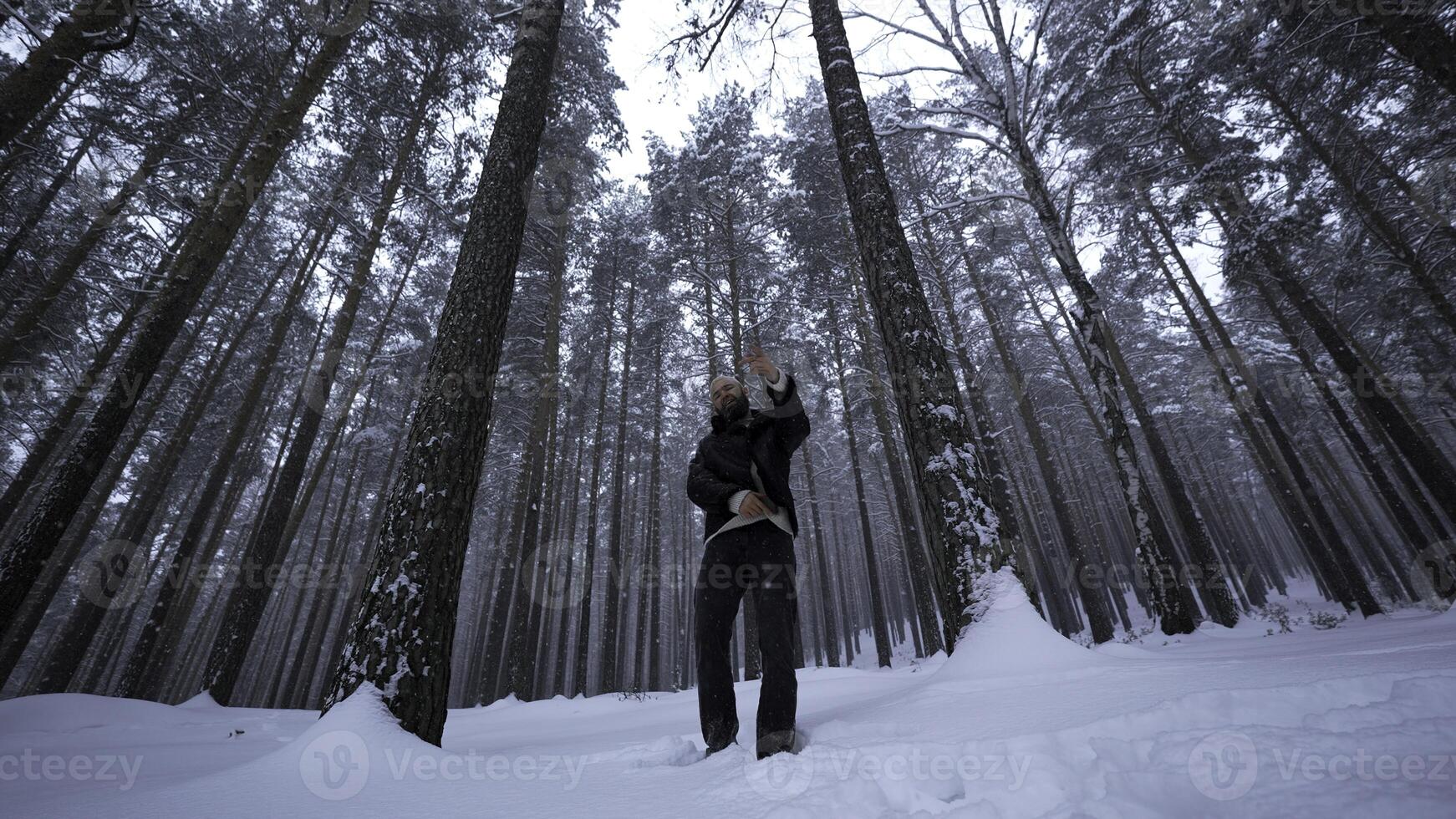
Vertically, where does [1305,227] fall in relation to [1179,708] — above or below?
A: above

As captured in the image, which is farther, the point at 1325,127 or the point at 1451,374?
the point at 1451,374

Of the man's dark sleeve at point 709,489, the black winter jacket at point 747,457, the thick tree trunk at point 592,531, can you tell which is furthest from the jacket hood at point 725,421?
the thick tree trunk at point 592,531

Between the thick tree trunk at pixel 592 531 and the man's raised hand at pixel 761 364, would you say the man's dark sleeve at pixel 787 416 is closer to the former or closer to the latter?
the man's raised hand at pixel 761 364

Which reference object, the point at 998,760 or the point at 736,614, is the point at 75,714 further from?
the point at 998,760

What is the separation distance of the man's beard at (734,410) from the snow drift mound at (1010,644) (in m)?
1.59

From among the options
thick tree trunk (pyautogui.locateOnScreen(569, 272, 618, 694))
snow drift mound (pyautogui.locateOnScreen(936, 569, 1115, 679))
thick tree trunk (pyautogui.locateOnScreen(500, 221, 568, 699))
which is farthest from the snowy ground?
thick tree trunk (pyautogui.locateOnScreen(569, 272, 618, 694))

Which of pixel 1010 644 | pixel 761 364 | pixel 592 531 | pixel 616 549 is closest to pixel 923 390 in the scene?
pixel 761 364

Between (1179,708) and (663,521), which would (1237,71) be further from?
(663,521)

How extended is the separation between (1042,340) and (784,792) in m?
21.5

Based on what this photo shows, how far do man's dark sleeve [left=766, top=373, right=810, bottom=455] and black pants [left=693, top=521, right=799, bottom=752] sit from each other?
1.57 feet

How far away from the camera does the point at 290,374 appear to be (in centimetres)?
1880

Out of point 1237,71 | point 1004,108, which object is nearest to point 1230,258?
point 1237,71

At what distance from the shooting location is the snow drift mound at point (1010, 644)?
7.58 ft

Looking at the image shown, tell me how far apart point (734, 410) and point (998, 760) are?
1922mm
